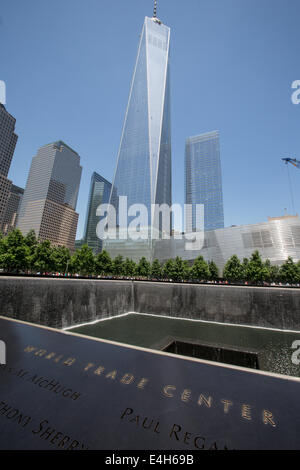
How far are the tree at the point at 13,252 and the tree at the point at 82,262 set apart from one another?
44.6ft

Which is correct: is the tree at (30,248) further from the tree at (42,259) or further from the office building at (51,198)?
the office building at (51,198)

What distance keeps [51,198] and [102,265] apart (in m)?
141

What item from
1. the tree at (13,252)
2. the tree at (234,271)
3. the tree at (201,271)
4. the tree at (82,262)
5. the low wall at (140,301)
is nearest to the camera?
the low wall at (140,301)

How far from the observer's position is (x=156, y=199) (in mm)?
111188

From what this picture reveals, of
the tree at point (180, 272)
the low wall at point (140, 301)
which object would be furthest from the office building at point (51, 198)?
the low wall at point (140, 301)

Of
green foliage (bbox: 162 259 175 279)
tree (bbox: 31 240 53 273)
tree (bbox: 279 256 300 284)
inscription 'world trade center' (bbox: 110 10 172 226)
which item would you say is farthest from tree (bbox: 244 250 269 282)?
inscription 'world trade center' (bbox: 110 10 172 226)

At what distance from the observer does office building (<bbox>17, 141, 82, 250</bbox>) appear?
16288cm

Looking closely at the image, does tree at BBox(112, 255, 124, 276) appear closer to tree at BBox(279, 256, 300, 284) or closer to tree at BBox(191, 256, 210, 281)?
tree at BBox(191, 256, 210, 281)

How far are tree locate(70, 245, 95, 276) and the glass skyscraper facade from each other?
11250 centimetres

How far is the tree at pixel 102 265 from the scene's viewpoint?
194 feet

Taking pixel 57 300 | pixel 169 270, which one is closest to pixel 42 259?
pixel 57 300

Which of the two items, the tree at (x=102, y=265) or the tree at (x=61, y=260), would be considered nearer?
the tree at (x=61, y=260)
